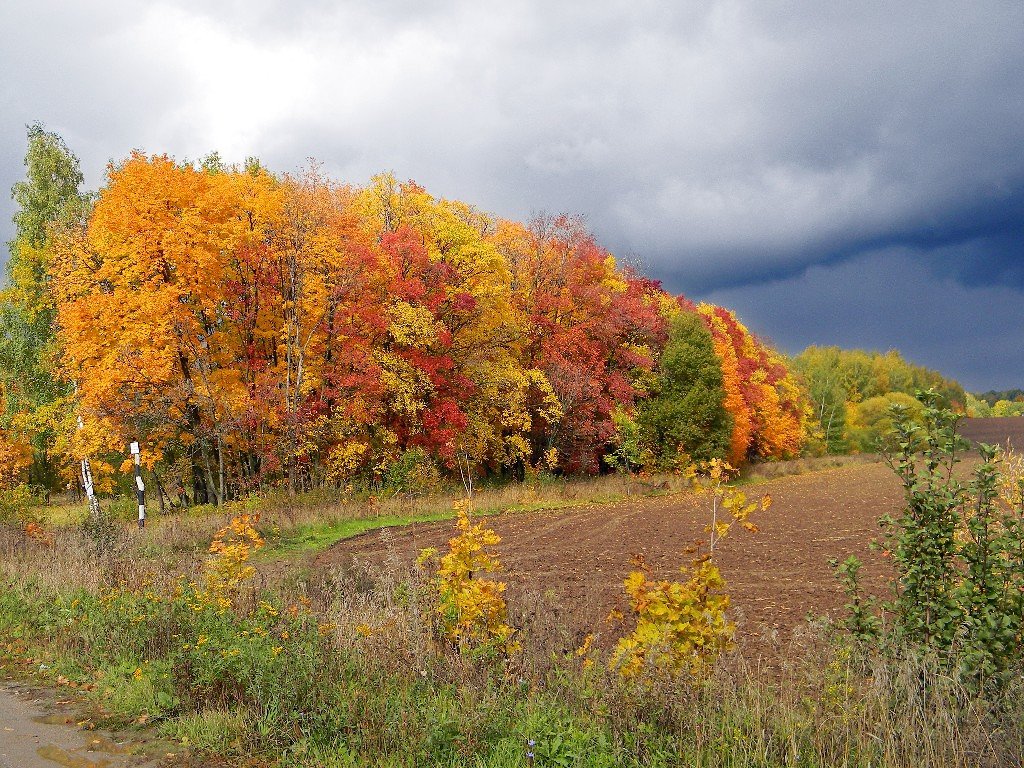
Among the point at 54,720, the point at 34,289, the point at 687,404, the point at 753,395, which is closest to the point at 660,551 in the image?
the point at 54,720

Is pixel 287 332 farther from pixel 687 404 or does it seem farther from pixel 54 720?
pixel 687 404

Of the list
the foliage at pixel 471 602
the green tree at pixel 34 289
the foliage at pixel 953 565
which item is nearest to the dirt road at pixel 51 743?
the foliage at pixel 471 602

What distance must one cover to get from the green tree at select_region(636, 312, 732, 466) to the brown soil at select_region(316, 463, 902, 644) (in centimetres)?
856

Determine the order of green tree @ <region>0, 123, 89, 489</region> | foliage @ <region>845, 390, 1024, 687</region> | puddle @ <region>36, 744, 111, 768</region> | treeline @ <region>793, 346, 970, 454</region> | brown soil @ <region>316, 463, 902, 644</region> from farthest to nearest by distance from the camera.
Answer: treeline @ <region>793, 346, 970, 454</region> → green tree @ <region>0, 123, 89, 489</region> → brown soil @ <region>316, 463, 902, 644</region> → puddle @ <region>36, 744, 111, 768</region> → foliage @ <region>845, 390, 1024, 687</region>

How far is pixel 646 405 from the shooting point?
Answer: 42.7m

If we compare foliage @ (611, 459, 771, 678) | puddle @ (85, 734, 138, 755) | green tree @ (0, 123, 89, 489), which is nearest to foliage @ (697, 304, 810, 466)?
green tree @ (0, 123, 89, 489)

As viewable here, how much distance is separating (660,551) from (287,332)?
49.9 ft

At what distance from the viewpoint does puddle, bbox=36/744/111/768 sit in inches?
241

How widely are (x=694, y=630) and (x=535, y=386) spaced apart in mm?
31070

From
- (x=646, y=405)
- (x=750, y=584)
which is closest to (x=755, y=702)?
(x=750, y=584)

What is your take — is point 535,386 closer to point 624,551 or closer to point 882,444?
point 624,551

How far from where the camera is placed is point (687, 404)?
4191cm

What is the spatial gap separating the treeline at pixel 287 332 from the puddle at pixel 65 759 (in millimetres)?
18971

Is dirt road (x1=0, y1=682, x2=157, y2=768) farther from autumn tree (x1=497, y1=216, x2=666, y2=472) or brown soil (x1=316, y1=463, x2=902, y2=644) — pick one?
autumn tree (x1=497, y1=216, x2=666, y2=472)
